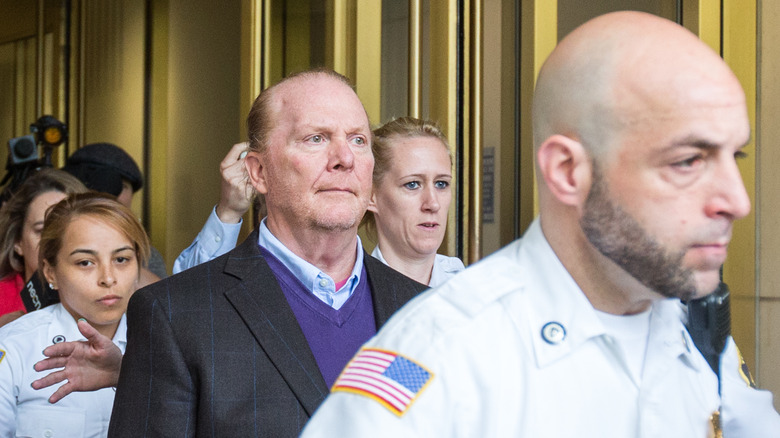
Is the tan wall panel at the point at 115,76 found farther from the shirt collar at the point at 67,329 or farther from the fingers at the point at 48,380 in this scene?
the fingers at the point at 48,380

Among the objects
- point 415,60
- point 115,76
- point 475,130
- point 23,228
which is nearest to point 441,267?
point 475,130

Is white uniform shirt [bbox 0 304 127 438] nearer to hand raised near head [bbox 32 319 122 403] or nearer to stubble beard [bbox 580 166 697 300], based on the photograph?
hand raised near head [bbox 32 319 122 403]

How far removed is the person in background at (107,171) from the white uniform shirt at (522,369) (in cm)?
323

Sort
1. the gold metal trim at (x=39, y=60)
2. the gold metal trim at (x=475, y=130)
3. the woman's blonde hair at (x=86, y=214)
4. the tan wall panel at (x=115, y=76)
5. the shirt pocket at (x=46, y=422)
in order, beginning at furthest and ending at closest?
1. the gold metal trim at (x=39, y=60)
2. the tan wall panel at (x=115, y=76)
3. the gold metal trim at (x=475, y=130)
4. the woman's blonde hair at (x=86, y=214)
5. the shirt pocket at (x=46, y=422)

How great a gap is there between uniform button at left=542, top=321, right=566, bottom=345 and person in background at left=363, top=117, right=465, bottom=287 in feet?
5.94

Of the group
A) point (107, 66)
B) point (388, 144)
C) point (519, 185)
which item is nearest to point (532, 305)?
point (388, 144)

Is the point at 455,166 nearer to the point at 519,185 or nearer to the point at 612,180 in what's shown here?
the point at 519,185

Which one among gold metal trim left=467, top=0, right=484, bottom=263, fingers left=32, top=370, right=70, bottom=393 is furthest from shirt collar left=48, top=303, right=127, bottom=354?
gold metal trim left=467, top=0, right=484, bottom=263

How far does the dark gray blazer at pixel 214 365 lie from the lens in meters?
1.71

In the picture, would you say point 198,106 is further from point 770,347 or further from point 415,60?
point 770,347

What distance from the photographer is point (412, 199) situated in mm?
2885

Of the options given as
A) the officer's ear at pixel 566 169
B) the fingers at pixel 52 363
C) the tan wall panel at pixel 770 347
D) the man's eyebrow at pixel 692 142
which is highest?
the man's eyebrow at pixel 692 142

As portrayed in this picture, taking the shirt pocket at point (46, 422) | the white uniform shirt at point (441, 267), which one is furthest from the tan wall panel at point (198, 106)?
the shirt pocket at point (46, 422)

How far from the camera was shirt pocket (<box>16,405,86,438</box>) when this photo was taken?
2422 millimetres
